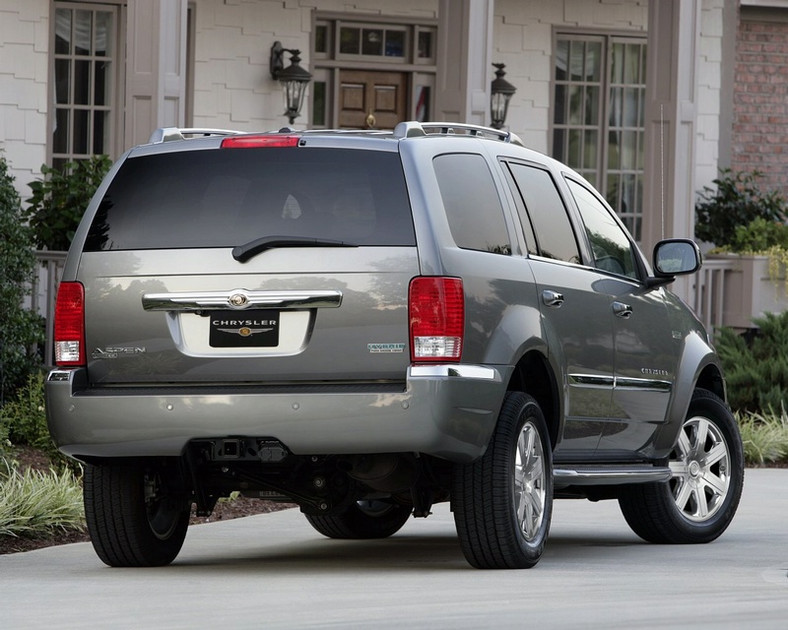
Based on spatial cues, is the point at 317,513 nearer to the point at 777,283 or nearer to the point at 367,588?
the point at 367,588

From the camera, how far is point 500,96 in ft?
63.0

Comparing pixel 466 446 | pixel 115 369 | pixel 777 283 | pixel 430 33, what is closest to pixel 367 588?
pixel 466 446

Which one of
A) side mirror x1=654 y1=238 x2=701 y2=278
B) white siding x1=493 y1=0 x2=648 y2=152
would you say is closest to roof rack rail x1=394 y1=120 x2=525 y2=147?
side mirror x1=654 y1=238 x2=701 y2=278

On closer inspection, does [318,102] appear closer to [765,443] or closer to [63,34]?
[63,34]

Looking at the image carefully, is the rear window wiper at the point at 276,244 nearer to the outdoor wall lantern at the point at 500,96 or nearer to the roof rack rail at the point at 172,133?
the roof rack rail at the point at 172,133

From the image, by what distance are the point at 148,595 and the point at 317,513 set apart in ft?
3.63

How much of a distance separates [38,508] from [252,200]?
9.33 feet

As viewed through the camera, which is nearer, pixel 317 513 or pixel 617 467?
pixel 317 513

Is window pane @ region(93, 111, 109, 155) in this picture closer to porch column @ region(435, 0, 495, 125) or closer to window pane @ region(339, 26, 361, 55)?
window pane @ region(339, 26, 361, 55)

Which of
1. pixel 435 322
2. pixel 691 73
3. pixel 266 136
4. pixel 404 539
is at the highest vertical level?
pixel 691 73

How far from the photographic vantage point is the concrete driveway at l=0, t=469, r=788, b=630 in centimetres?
638

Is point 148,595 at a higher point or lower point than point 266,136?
lower

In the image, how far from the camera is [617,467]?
8625 millimetres

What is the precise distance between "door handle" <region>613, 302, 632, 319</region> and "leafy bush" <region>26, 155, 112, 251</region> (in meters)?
6.99
